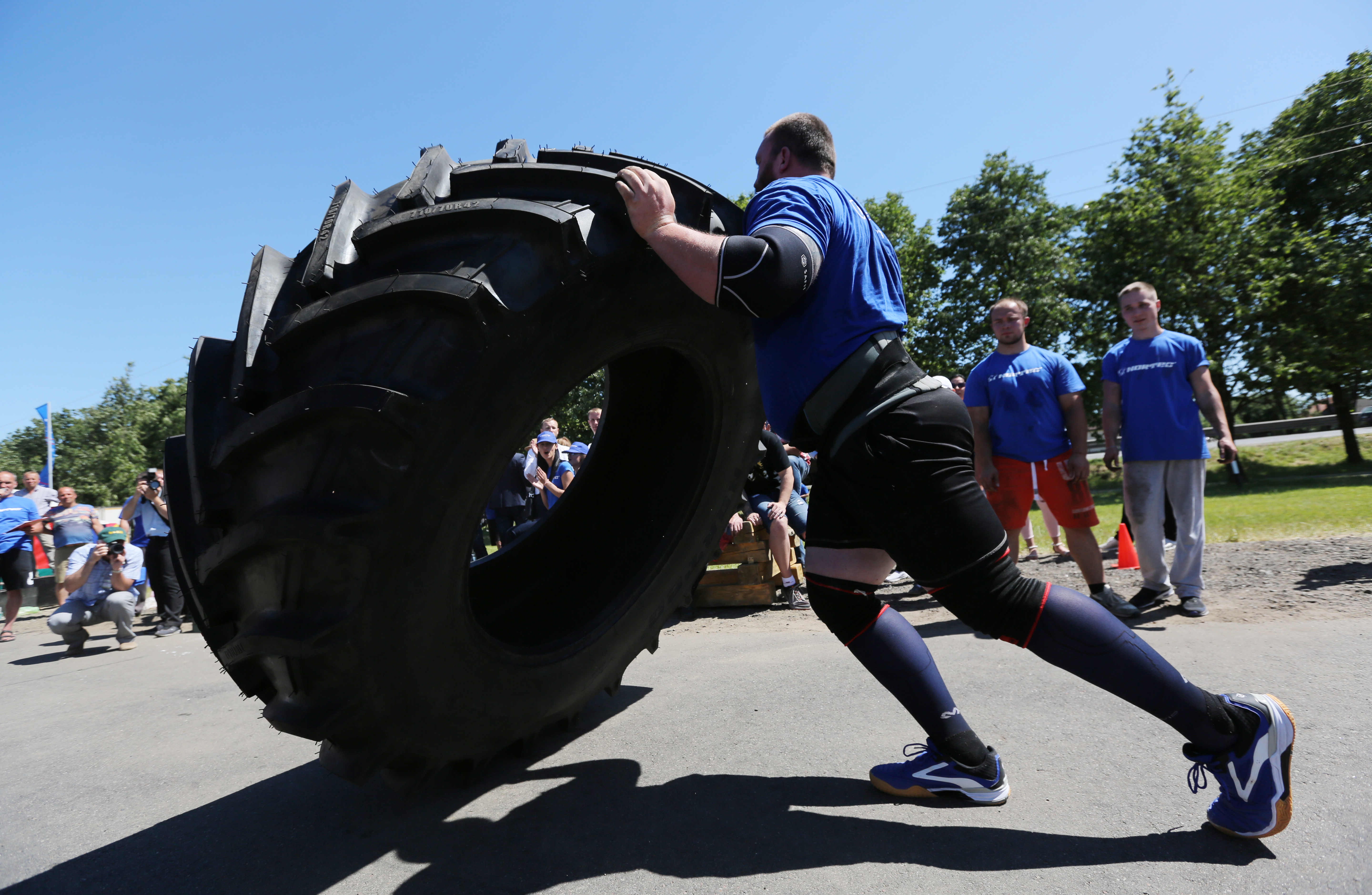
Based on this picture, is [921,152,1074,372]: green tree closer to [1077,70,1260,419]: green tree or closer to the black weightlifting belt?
[1077,70,1260,419]: green tree

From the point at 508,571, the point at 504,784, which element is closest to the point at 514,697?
the point at 504,784

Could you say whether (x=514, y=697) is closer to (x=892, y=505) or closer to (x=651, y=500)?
(x=651, y=500)

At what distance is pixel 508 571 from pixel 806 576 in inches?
54.0

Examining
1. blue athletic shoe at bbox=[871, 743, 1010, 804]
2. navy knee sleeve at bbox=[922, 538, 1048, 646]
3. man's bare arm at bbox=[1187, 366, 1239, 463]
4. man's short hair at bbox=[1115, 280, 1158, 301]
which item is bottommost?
blue athletic shoe at bbox=[871, 743, 1010, 804]

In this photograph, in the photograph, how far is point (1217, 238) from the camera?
21953 millimetres

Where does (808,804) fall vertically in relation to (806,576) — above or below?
below

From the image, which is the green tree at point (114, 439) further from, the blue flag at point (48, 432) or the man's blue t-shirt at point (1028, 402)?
the man's blue t-shirt at point (1028, 402)

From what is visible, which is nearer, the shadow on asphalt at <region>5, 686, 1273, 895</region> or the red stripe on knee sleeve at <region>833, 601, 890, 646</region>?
the shadow on asphalt at <region>5, 686, 1273, 895</region>

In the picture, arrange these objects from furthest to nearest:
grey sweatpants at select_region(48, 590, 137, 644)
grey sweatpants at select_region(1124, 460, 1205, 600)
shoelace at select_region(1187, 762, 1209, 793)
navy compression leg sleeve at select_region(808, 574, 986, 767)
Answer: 1. grey sweatpants at select_region(48, 590, 137, 644)
2. grey sweatpants at select_region(1124, 460, 1205, 600)
3. navy compression leg sleeve at select_region(808, 574, 986, 767)
4. shoelace at select_region(1187, 762, 1209, 793)

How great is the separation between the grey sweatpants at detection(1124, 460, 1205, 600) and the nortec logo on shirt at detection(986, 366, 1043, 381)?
834 millimetres

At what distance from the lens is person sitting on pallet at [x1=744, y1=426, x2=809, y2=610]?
635cm

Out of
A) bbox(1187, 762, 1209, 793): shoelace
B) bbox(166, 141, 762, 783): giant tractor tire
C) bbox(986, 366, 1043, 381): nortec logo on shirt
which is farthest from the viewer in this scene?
bbox(986, 366, 1043, 381): nortec logo on shirt

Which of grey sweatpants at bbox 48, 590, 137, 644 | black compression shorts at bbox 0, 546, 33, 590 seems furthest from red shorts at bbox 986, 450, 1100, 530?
black compression shorts at bbox 0, 546, 33, 590

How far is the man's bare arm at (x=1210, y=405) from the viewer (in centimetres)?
472
